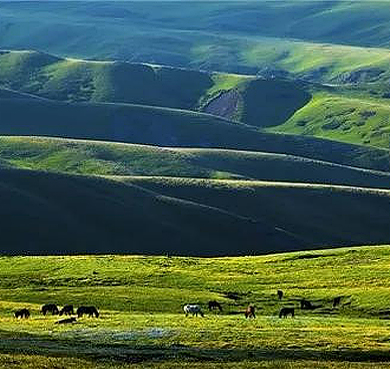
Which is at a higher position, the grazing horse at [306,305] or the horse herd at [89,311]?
the horse herd at [89,311]

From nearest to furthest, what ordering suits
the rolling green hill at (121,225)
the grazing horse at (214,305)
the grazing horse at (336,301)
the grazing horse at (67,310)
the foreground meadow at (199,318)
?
the foreground meadow at (199,318) → the grazing horse at (67,310) → the grazing horse at (214,305) → the grazing horse at (336,301) → the rolling green hill at (121,225)

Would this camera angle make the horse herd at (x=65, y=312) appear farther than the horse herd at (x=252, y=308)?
No

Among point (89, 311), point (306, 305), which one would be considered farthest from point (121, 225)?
point (89, 311)

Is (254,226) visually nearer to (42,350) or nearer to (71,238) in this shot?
(71,238)

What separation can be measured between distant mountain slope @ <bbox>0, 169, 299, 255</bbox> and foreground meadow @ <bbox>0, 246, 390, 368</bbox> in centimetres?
5142

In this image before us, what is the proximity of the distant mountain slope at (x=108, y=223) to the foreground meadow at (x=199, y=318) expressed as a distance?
169 ft

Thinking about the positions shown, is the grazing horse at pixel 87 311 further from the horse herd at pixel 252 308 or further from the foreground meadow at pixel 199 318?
the horse herd at pixel 252 308

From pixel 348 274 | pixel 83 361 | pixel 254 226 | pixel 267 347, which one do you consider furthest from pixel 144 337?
pixel 254 226

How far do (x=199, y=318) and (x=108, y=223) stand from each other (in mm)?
110960

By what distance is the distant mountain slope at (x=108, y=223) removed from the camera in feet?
562

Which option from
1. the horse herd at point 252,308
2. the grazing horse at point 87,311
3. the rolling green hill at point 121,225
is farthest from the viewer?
the rolling green hill at point 121,225

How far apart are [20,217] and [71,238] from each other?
10806 mm

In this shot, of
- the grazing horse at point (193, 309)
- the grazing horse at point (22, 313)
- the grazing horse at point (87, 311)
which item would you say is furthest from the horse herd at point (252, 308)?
the grazing horse at point (22, 313)

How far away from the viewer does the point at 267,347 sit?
5759cm
